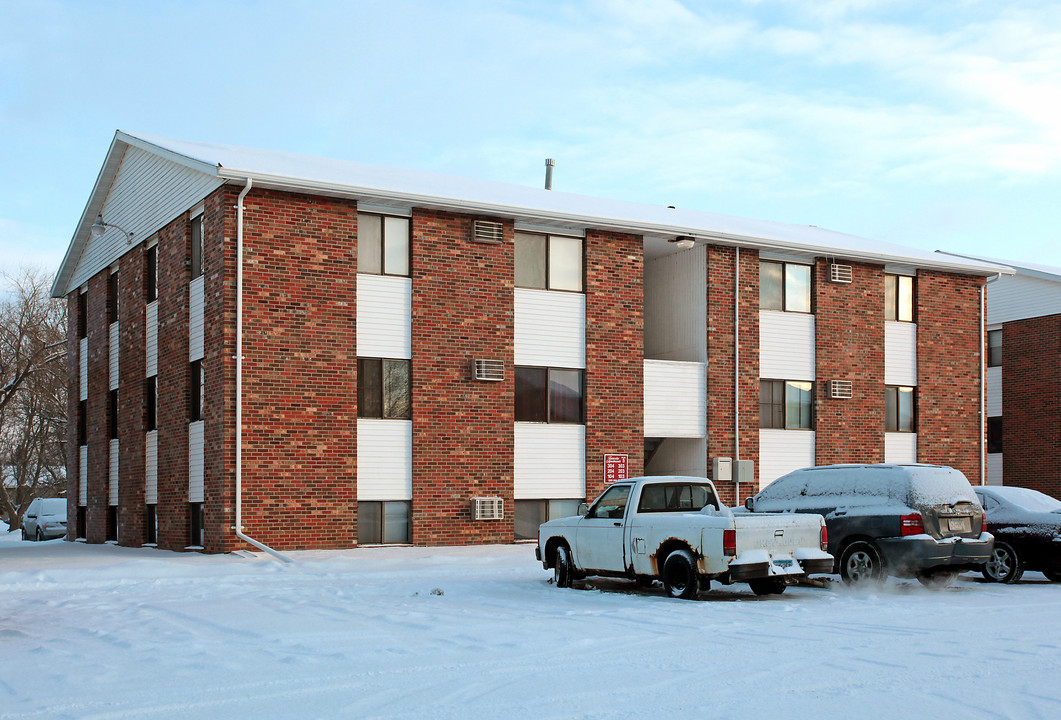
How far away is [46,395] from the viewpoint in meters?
51.1

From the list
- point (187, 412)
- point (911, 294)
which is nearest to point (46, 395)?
point (187, 412)

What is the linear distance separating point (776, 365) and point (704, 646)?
1860 centimetres

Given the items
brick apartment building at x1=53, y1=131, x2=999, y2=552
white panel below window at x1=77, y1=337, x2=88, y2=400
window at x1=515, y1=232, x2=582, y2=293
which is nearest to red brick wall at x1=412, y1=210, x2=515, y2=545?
brick apartment building at x1=53, y1=131, x2=999, y2=552

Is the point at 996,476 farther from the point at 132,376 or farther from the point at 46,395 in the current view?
the point at 46,395

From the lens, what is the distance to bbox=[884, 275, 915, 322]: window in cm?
2941

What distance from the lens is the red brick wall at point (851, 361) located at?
28.1 metres

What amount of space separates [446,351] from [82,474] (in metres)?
13.8

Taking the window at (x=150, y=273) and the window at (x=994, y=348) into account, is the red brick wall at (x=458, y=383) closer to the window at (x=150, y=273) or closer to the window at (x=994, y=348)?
the window at (x=150, y=273)

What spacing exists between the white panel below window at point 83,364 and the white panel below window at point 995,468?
27.9m

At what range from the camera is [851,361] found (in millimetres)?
28578

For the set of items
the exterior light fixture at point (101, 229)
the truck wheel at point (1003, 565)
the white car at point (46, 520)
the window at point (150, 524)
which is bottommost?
the white car at point (46, 520)

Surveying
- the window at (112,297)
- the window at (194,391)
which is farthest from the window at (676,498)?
the window at (112,297)

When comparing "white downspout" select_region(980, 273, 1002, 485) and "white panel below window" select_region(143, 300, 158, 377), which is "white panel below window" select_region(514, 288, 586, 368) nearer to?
"white panel below window" select_region(143, 300, 158, 377)

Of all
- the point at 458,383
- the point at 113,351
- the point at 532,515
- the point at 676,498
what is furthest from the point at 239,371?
the point at 113,351
